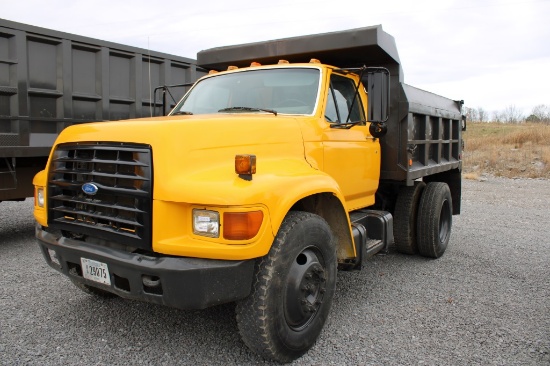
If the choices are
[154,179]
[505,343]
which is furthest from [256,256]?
[505,343]

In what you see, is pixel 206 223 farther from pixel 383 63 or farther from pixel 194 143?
pixel 383 63

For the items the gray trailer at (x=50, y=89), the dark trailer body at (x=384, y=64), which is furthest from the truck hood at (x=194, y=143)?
the gray trailer at (x=50, y=89)

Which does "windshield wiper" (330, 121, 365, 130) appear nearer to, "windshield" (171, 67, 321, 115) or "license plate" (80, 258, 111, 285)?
"windshield" (171, 67, 321, 115)

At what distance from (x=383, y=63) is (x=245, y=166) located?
2.87 meters

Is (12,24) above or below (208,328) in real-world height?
above

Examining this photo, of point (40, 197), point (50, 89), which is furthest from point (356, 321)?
point (50, 89)

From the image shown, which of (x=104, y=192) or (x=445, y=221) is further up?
(x=104, y=192)

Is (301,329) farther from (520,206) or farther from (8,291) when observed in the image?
(520,206)

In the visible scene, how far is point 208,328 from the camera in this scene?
3617 mm

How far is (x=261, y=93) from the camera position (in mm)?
4203

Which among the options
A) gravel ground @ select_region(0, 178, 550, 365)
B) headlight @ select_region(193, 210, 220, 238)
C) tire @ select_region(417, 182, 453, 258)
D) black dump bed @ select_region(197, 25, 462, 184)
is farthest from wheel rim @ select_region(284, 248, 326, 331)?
tire @ select_region(417, 182, 453, 258)

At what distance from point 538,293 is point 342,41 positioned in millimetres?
3215

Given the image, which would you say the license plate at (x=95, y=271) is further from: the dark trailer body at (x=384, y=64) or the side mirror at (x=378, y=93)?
the dark trailer body at (x=384, y=64)

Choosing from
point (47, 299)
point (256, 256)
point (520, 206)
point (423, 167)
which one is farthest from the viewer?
point (520, 206)
